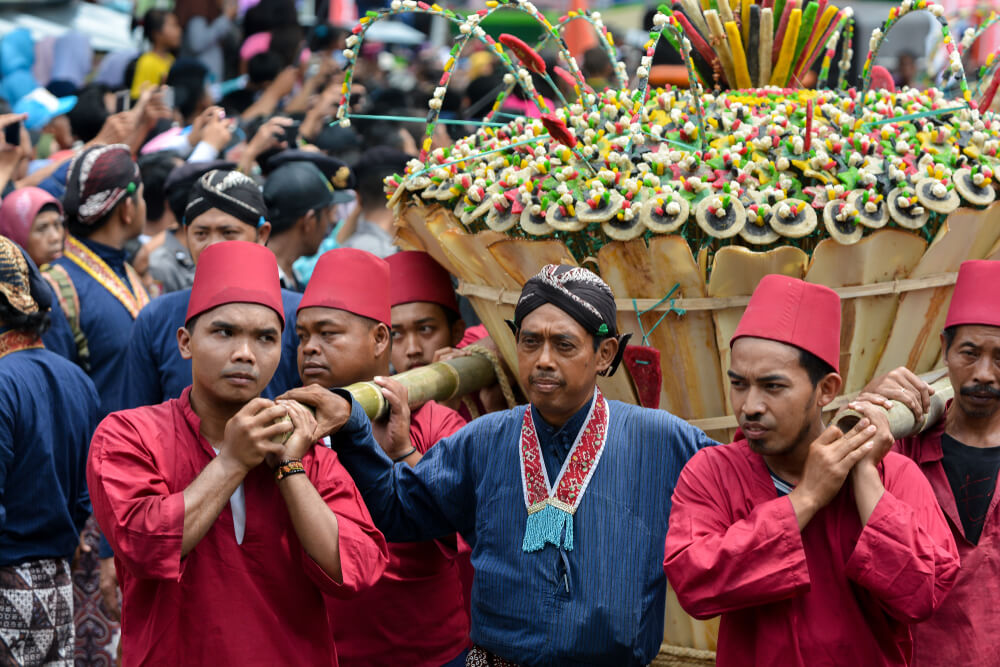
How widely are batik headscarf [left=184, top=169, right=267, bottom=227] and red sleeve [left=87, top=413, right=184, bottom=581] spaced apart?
166 cm

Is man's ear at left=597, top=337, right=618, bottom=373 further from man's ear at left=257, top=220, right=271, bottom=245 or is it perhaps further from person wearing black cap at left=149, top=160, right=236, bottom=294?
person wearing black cap at left=149, top=160, right=236, bottom=294

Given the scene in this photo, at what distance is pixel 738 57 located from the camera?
13.8ft

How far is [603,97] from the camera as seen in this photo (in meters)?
3.96

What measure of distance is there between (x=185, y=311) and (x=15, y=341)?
1.87 feet

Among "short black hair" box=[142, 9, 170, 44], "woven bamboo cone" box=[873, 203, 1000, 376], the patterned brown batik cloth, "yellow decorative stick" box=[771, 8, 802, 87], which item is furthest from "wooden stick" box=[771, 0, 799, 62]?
"short black hair" box=[142, 9, 170, 44]

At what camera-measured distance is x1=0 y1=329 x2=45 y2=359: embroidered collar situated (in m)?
4.05

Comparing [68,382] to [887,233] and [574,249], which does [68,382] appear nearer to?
[574,249]

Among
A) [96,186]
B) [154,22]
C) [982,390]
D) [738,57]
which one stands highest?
[738,57]

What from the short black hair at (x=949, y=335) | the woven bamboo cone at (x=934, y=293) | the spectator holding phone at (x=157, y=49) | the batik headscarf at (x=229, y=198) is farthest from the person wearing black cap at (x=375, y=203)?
the spectator holding phone at (x=157, y=49)

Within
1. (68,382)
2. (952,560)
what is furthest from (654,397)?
(68,382)

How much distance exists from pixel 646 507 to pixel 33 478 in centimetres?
221

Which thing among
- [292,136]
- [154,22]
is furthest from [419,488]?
[154,22]

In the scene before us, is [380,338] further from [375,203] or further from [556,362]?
[375,203]

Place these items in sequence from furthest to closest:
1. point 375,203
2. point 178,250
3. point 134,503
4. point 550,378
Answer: point 375,203 < point 178,250 < point 550,378 < point 134,503
